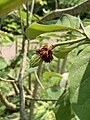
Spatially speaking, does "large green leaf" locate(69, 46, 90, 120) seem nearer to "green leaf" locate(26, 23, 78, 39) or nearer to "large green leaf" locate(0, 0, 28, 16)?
"green leaf" locate(26, 23, 78, 39)

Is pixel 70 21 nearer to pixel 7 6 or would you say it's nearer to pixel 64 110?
pixel 64 110

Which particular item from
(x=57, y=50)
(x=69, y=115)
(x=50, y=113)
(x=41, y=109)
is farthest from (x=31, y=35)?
(x=41, y=109)

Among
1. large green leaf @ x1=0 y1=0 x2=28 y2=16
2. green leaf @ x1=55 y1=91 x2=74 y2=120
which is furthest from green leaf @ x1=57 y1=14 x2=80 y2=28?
large green leaf @ x1=0 y1=0 x2=28 y2=16

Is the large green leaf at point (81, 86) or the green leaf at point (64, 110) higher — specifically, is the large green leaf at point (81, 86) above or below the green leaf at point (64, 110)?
above

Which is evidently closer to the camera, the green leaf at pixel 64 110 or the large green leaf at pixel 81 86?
the large green leaf at pixel 81 86

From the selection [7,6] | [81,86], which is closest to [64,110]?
[81,86]

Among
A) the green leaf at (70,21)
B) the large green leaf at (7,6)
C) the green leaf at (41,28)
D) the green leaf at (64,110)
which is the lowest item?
the green leaf at (64,110)

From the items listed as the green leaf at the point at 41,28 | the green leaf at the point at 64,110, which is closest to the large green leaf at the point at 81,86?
the green leaf at the point at 41,28

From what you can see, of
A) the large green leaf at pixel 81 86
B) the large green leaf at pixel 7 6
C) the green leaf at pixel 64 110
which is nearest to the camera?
the large green leaf at pixel 7 6

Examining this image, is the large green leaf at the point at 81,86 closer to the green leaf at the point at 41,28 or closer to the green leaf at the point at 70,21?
the green leaf at the point at 41,28

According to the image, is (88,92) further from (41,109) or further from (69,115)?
(41,109)
